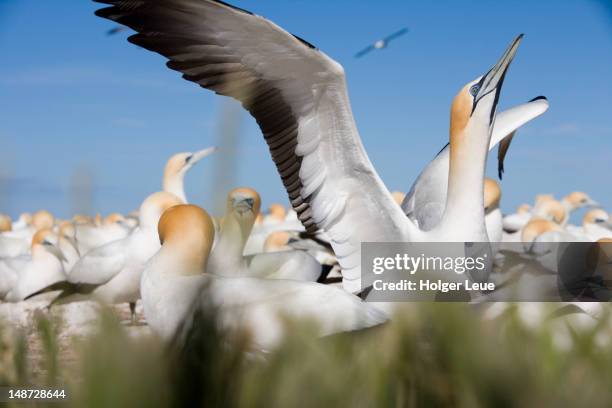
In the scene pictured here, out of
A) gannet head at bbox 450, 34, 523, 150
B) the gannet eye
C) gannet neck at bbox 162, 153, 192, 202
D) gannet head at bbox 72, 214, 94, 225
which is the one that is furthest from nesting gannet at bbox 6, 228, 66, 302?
gannet head at bbox 72, 214, 94, 225

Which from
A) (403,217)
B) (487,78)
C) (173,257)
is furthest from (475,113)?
(173,257)

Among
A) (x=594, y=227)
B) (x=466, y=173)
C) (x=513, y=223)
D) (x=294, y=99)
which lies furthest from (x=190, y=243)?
(x=513, y=223)

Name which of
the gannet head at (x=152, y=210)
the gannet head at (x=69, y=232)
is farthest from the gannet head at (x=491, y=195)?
the gannet head at (x=69, y=232)

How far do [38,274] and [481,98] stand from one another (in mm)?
5701

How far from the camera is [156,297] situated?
10.9ft

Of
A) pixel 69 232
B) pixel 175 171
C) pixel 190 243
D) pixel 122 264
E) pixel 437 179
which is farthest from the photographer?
pixel 175 171

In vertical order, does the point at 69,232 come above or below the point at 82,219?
above

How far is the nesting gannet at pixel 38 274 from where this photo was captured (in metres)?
8.93

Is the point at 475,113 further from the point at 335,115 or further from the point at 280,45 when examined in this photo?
the point at 280,45

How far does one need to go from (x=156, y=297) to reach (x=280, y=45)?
1985 millimetres

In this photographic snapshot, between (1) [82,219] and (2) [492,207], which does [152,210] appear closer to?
(2) [492,207]

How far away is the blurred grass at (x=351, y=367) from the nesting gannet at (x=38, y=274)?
8287 millimetres

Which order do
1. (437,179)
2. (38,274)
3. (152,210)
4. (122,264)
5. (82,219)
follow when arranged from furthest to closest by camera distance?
(38,274) < (152,210) < (122,264) < (437,179) < (82,219)

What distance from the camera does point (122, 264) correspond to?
805 centimetres
